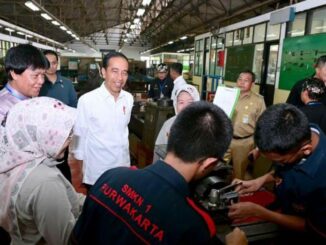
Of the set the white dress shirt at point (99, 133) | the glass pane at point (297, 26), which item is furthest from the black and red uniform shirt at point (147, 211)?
the glass pane at point (297, 26)

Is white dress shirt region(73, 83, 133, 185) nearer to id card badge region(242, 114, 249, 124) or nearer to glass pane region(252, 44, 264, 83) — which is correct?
id card badge region(242, 114, 249, 124)

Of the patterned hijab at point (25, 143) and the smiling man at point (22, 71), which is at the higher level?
the smiling man at point (22, 71)

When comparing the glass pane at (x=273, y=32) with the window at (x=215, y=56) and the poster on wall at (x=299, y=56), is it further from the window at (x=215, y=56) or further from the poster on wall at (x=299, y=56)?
the window at (x=215, y=56)

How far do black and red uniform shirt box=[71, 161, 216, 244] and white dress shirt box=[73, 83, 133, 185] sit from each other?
119 cm

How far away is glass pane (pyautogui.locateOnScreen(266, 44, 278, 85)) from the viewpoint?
598 cm

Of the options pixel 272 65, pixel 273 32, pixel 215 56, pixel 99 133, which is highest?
pixel 273 32

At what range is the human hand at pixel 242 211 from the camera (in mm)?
1157

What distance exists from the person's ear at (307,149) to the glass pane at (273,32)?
531cm

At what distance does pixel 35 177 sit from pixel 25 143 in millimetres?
124

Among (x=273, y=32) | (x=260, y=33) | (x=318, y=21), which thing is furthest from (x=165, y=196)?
(x=260, y=33)

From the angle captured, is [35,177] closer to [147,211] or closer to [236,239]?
[147,211]

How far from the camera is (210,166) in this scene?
853mm

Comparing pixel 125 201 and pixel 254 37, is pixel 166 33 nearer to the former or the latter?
pixel 254 37

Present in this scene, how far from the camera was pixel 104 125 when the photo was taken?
1.99 meters
